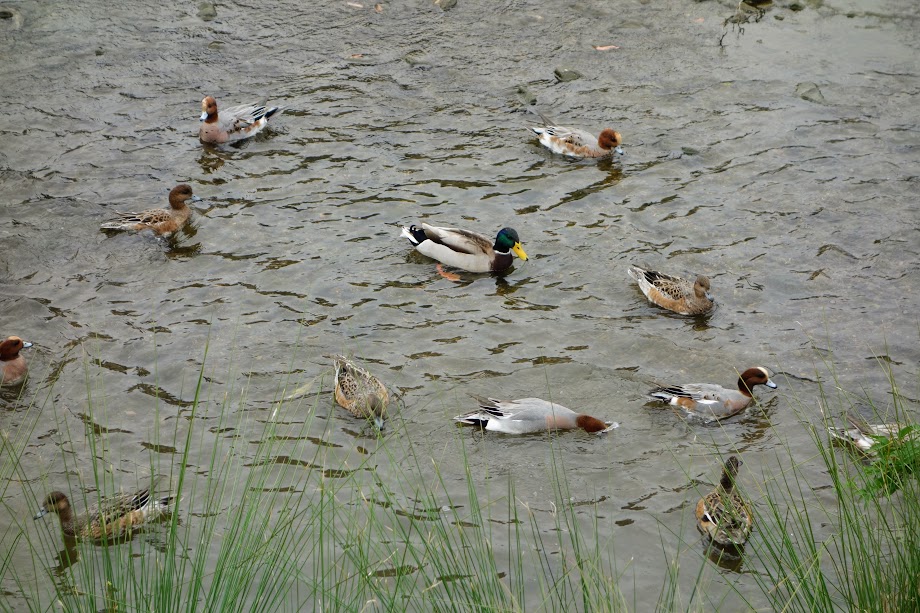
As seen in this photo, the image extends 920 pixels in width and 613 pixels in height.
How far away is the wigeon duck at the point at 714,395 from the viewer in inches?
312

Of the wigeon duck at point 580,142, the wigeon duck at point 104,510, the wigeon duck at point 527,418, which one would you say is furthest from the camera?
the wigeon duck at point 580,142

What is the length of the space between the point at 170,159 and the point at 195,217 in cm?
Result: 141

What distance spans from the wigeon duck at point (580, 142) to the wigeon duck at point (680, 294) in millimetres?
2766

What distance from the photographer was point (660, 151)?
11.8 m

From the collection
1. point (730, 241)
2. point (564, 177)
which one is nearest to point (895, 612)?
point (730, 241)

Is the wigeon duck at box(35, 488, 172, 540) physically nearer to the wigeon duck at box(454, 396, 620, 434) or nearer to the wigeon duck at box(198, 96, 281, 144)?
the wigeon duck at box(454, 396, 620, 434)

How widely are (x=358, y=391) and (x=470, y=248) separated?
8.83 ft

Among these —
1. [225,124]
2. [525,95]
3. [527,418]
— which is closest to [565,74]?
[525,95]

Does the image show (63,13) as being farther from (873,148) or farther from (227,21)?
(873,148)

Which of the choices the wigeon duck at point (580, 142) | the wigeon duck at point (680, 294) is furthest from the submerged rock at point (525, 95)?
the wigeon duck at point (680, 294)

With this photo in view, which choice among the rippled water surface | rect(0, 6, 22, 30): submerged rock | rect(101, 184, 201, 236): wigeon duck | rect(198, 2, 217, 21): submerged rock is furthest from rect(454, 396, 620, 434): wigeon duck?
rect(0, 6, 22, 30): submerged rock

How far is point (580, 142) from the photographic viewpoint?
38.2ft

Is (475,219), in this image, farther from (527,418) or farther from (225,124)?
(527,418)

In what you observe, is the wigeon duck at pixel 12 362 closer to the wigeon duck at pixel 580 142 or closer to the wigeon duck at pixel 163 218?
the wigeon duck at pixel 163 218
